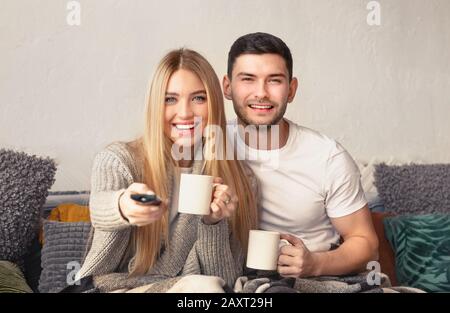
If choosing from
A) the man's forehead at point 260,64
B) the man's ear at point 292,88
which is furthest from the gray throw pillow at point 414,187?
the man's forehead at point 260,64

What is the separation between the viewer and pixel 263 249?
4.60ft

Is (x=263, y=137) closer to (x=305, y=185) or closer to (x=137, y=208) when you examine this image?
(x=305, y=185)

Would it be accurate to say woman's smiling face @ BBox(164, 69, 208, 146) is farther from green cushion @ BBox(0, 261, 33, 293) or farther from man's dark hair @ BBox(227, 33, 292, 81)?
green cushion @ BBox(0, 261, 33, 293)

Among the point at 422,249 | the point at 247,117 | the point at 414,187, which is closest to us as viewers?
the point at 247,117

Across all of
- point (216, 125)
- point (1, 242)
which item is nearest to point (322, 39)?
point (216, 125)

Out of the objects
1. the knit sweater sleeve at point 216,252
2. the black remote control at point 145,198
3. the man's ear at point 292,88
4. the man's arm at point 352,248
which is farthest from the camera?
the man's ear at point 292,88

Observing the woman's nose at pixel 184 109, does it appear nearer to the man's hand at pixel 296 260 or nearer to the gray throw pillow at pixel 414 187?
the man's hand at pixel 296 260

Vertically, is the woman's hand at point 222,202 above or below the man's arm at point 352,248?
above

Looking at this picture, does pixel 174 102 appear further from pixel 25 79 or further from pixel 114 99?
pixel 25 79

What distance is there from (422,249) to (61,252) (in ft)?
2.97

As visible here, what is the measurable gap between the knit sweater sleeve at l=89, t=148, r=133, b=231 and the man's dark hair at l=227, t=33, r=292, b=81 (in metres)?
0.37

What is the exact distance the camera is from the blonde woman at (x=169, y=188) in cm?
143

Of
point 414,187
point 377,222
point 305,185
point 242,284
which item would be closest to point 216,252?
point 242,284

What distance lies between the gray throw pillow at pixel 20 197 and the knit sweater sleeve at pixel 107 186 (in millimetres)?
274
